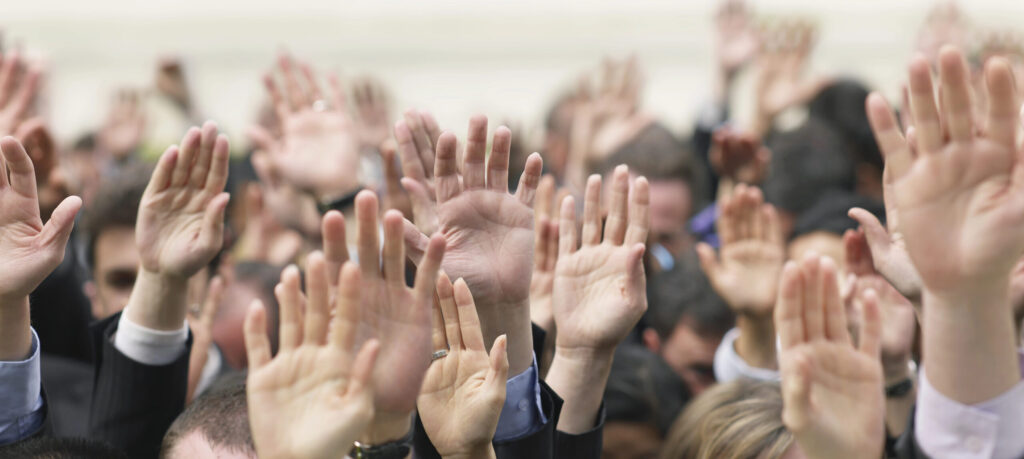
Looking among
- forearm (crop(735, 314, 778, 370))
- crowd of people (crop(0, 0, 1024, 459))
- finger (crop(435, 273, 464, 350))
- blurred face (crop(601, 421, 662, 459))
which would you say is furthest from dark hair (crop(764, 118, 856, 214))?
finger (crop(435, 273, 464, 350))

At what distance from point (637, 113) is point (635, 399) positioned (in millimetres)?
2262

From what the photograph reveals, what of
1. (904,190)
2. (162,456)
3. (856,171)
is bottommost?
(856,171)

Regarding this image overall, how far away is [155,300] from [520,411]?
0.64 m

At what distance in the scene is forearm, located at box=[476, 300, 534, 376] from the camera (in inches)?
64.0

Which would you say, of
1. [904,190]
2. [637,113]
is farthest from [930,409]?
[637,113]

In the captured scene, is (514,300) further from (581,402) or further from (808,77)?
(808,77)

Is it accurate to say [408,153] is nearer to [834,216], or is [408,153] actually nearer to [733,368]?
[733,368]

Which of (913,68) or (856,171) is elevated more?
(913,68)

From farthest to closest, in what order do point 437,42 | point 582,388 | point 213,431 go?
point 437,42
point 582,388
point 213,431

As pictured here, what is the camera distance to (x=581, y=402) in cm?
171

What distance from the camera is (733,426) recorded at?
185 cm

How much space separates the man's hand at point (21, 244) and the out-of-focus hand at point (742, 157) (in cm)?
244

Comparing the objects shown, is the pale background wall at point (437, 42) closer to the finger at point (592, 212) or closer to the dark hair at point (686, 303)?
the dark hair at point (686, 303)

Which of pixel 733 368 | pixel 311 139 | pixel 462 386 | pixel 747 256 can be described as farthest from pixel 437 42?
pixel 462 386
